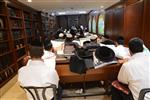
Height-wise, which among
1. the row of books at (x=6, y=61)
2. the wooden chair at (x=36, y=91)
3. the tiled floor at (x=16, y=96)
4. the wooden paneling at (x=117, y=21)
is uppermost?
the wooden paneling at (x=117, y=21)

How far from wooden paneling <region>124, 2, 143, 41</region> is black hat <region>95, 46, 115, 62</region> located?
167cm

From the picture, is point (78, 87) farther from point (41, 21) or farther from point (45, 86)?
point (41, 21)

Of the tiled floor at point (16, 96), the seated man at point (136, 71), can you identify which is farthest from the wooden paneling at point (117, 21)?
the seated man at point (136, 71)

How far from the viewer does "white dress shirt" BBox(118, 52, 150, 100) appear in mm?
1622

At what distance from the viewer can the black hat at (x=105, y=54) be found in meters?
2.40

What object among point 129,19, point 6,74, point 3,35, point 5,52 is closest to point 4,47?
point 5,52

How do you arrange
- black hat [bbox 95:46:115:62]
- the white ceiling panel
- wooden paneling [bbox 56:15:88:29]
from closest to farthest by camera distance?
black hat [bbox 95:46:115:62]
the white ceiling panel
wooden paneling [bbox 56:15:88:29]

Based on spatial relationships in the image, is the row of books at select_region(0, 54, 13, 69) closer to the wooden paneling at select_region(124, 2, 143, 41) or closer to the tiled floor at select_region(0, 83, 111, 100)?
the tiled floor at select_region(0, 83, 111, 100)

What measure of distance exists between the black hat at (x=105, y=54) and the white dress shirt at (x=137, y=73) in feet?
2.17

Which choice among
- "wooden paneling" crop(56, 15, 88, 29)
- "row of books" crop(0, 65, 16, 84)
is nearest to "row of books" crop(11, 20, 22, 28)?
"row of books" crop(0, 65, 16, 84)

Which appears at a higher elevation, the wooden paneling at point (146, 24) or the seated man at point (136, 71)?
the wooden paneling at point (146, 24)

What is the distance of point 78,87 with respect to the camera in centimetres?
327

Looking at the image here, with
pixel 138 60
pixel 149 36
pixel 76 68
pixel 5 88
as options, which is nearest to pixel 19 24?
pixel 5 88

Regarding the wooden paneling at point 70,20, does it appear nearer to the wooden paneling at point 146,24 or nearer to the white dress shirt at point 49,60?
the wooden paneling at point 146,24
